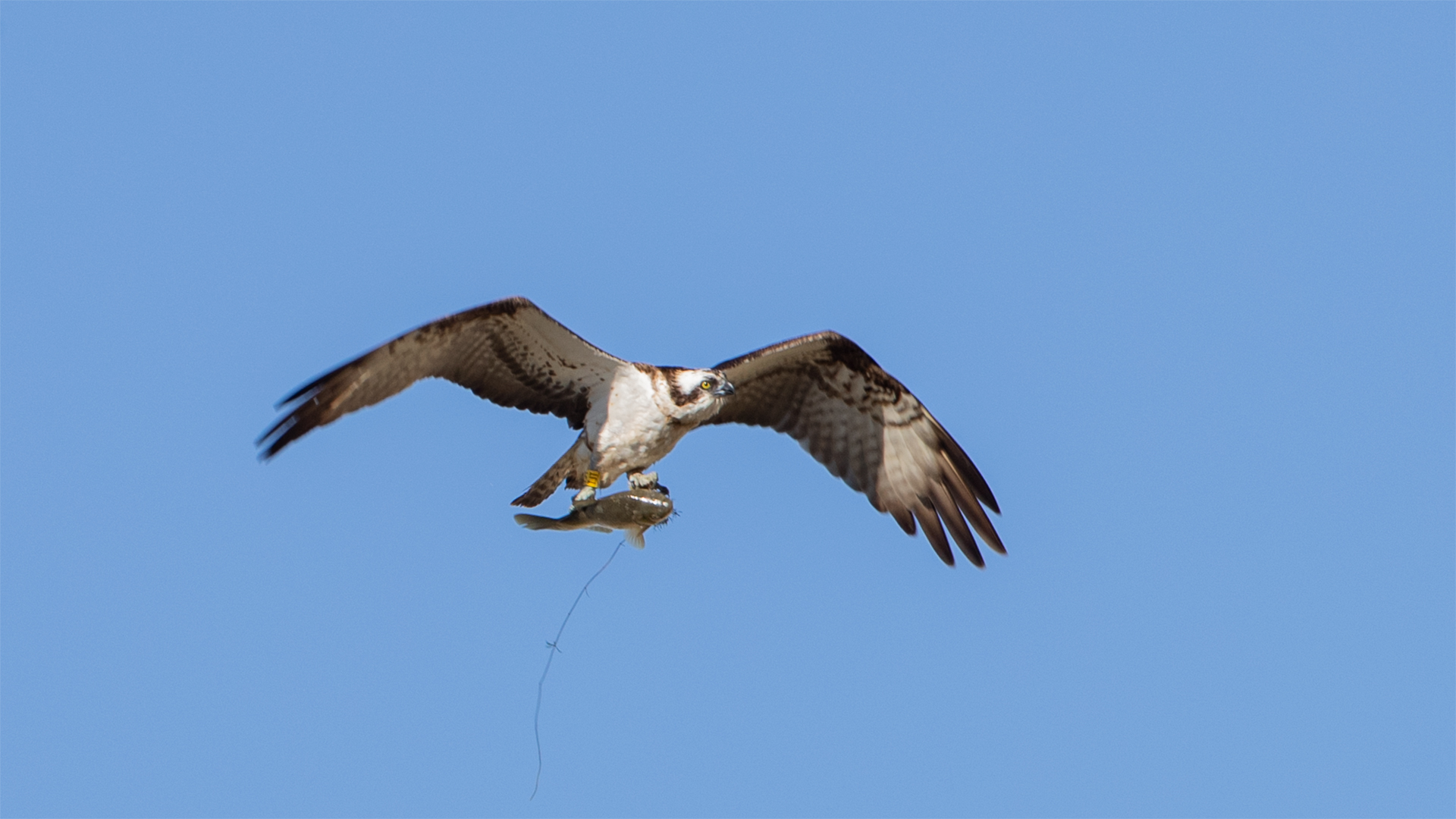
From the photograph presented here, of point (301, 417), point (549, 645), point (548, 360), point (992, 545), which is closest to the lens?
point (301, 417)

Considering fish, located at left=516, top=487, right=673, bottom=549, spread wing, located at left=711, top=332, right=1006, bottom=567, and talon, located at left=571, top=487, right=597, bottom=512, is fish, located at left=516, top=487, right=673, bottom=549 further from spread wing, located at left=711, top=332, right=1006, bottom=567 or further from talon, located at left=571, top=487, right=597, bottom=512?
spread wing, located at left=711, top=332, right=1006, bottom=567

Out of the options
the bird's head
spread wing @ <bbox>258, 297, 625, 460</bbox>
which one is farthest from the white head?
spread wing @ <bbox>258, 297, 625, 460</bbox>

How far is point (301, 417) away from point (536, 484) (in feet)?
6.48

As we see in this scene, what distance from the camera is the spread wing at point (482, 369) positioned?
10.6 meters

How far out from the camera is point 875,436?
522 inches

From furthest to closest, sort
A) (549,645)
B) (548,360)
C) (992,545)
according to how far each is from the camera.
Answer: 1. (992,545)
2. (548,360)
3. (549,645)

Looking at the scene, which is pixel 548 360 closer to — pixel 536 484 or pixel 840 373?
pixel 536 484

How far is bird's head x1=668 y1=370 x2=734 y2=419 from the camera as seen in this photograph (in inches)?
460

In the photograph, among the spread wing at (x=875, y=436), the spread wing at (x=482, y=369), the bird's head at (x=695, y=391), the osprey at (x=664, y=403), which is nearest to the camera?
the spread wing at (x=482, y=369)

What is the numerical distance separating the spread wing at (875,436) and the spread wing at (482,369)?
1441 millimetres

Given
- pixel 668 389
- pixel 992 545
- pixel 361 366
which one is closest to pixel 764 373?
pixel 668 389

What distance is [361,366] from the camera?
10.7m

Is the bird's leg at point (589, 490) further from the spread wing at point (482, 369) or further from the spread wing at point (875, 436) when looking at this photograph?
the spread wing at point (875, 436)

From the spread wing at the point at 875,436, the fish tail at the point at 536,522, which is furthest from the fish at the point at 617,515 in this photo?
the spread wing at the point at 875,436
